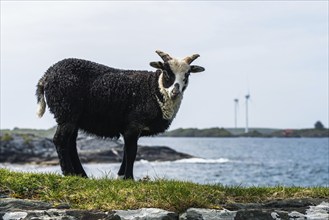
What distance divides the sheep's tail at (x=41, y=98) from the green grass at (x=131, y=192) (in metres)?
2.05

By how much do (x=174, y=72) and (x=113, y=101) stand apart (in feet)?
4.62

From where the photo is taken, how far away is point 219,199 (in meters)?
10.6

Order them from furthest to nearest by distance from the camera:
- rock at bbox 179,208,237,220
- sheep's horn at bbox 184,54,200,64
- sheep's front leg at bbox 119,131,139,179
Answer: sheep's horn at bbox 184,54,200,64, sheep's front leg at bbox 119,131,139,179, rock at bbox 179,208,237,220

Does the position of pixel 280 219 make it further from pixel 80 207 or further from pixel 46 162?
pixel 46 162

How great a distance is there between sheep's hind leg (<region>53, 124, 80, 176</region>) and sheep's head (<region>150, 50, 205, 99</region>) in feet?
6.99

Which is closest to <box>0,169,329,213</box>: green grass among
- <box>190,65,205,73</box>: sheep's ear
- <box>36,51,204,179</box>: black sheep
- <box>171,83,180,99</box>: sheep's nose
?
<box>36,51,204,179</box>: black sheep

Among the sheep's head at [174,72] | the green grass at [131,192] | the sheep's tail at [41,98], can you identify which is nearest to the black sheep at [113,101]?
the sheep's head at [174,72]

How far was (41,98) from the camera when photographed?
13742mm

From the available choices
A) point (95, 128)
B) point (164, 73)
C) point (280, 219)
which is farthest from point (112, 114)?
point (280, 219)

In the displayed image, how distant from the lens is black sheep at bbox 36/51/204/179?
506 inches

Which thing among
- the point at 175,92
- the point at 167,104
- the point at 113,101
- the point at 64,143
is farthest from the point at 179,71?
the point at 64,143

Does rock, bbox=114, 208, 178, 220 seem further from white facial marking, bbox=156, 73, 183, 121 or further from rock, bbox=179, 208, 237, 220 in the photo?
white facial marking, bbox=156, 73, 183, 121

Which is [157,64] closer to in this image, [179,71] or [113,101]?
[179,71]

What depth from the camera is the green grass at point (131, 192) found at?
1009 cm
